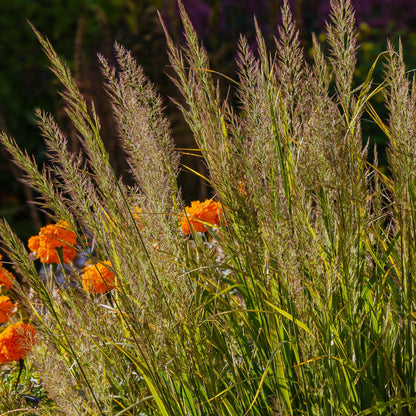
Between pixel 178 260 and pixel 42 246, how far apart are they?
0.89 m

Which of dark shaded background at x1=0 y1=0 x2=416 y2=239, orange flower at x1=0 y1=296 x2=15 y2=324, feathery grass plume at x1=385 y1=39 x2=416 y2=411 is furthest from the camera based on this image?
dark shaded background at x1=0 y1=0 x2=416 y2=239

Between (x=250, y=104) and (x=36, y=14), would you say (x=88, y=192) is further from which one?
(x=36, y=14)

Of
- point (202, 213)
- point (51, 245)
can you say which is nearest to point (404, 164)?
point (202, 213)

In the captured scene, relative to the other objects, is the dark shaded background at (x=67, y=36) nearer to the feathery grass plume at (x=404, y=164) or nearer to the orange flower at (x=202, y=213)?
the orange flower at (x=202, y=213)

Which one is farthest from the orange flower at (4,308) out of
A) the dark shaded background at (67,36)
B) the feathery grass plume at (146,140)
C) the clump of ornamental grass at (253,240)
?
the dark shaded background at (67,36)

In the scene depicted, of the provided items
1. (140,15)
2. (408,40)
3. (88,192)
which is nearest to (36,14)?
(140,15)

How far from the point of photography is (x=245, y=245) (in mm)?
1133

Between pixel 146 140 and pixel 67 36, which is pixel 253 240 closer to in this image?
pixel 146 140

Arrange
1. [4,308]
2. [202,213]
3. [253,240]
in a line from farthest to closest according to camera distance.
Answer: [202,213]
[4,308]
[253,240]

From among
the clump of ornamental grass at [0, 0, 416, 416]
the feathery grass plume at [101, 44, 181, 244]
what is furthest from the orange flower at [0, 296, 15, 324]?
the feathery grass plume at [101, 44, 181, 244]

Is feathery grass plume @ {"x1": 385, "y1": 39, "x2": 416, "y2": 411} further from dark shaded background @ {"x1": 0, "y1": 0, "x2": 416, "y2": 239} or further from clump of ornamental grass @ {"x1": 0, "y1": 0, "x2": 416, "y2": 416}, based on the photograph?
dark shaded background @ {"x1": 0, "y1": 0, "x2": 416, "y2": 239}

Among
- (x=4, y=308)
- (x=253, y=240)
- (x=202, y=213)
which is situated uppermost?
(x=253, y=240)

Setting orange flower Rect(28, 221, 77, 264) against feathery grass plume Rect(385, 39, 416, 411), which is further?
orange flower Rect(28, 221, 77, 264)

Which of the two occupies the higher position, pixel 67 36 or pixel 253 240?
pixel 67 36
